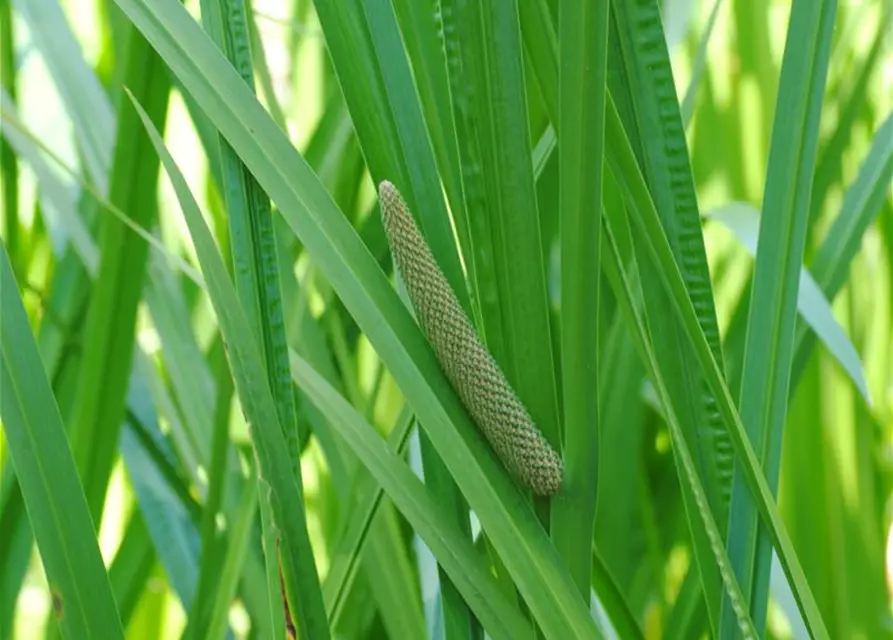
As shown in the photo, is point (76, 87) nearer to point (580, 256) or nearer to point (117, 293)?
point (117, 293)

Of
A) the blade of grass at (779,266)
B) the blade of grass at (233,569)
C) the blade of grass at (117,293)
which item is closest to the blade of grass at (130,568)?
the blade of grass at (117,293)

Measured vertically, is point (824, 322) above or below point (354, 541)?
above

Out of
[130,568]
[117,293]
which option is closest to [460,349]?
[117,293]

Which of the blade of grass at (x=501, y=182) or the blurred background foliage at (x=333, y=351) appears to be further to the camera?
the blurred background foliage at (x=333, y=351)

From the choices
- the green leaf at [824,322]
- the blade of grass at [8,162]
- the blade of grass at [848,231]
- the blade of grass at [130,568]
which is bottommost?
the blade of grass at [130,568]

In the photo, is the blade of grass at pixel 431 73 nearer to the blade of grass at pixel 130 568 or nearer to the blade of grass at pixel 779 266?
the blade of grass at pixel 779 266

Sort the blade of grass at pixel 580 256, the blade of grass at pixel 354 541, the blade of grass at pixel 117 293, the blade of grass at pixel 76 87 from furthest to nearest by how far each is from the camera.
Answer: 1. the blade of grass at pixel 76 87
2. the blade of grass at pixel 117 293
3. the blade of grass at pixel 354 541
4. the blade of grass at pixel 580 256
